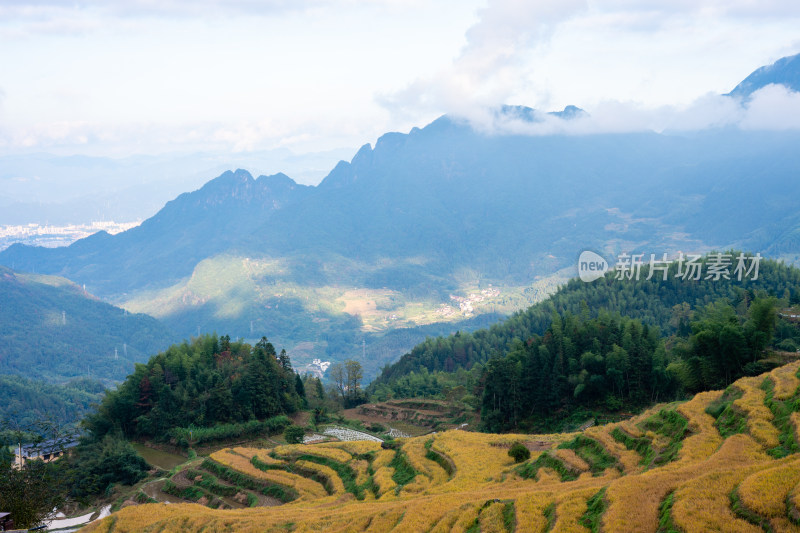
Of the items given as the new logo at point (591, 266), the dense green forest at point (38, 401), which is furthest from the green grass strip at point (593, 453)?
the dense green forest at point (38, 401)

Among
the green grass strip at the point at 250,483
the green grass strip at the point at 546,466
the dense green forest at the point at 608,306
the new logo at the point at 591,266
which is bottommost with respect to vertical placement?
the green grass strip at the point at 250,483

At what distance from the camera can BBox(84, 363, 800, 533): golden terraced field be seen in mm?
13547

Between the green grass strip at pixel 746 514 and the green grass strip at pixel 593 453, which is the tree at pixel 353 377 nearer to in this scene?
the green grass strip at pixel 593 453

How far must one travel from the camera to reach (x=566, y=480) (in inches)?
862

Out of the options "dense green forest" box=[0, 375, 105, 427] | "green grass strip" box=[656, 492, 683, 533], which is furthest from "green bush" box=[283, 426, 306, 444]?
"dense green forest" box=[0, 375, 105, 427]

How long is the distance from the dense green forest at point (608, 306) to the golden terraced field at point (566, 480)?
174 ft

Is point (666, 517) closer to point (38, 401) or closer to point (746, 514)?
point (746, 514)

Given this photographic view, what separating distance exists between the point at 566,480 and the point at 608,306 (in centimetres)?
7743

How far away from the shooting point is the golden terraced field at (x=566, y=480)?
533 inches

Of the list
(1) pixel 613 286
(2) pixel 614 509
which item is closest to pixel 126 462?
(2) pixel 614 509

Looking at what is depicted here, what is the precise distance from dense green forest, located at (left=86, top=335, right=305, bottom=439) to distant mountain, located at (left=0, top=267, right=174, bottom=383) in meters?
95.9

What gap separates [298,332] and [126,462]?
158497 mm

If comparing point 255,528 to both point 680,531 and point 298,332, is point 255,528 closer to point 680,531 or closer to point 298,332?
point 680,531

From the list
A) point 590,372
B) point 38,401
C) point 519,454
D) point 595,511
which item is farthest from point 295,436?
point 38,401
